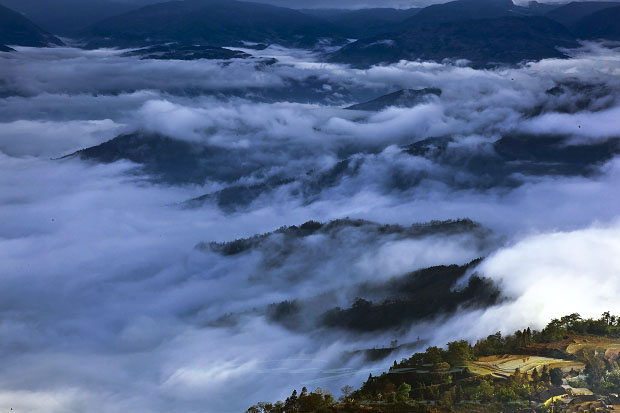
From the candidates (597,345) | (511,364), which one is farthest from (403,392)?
(597,345)

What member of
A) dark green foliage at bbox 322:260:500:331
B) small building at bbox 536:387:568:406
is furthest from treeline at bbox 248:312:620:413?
dark green foliage at bbox 322:260:500:331

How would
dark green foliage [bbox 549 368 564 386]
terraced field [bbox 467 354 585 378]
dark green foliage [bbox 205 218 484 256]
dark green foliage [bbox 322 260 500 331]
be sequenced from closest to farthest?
dark green foliage [bbox 549 368 564 386] → terraced field [bbox 467 354 585 378] → dark green foliage [bbox 322 260 500 331] → dark green foliage [bbox 205 218 484 256]

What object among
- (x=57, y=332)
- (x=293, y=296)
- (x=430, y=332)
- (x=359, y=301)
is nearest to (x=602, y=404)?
(x=430, y=332)

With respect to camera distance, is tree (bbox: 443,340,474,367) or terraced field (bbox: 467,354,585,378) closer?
terraced field (bbox: 467,354,585,378)

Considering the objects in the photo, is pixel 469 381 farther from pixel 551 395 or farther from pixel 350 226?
pixel 350 226

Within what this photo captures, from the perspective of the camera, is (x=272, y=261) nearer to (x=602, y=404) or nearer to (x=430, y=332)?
(x=430, y=332)

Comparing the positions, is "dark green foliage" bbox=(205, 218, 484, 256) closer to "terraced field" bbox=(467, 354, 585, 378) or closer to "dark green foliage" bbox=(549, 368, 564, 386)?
"terraced field" bbox=(467, 354, 585, 378)

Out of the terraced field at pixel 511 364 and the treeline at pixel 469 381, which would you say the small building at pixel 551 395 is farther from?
the terraced field at pixel 511 364

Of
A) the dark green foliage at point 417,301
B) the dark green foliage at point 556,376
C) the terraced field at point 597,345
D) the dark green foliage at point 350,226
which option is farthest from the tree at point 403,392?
the dark green foliage at point 350,226
